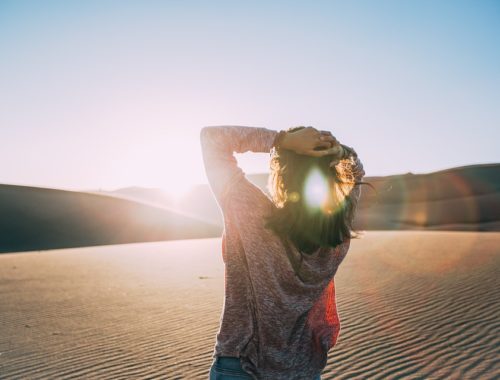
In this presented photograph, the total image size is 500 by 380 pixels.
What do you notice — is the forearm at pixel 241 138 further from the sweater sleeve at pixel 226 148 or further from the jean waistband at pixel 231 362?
the jean waistband at pixel 231 362

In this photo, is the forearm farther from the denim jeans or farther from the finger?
the denim jeans

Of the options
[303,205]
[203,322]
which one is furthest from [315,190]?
[203,322]

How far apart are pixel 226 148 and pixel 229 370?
716mm

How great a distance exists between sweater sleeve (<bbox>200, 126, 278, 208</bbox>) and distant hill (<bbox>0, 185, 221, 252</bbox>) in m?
35.2

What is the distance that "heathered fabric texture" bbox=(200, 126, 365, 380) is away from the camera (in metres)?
1.39

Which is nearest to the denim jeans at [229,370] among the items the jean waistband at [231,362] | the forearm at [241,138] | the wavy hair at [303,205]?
the jean waistband at [231,362]

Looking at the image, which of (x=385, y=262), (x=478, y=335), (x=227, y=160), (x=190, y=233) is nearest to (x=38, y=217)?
(x=190, y=233)

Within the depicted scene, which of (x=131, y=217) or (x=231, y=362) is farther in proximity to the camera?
(x=131, y=217)

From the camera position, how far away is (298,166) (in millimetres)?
1351

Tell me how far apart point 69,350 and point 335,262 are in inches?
240

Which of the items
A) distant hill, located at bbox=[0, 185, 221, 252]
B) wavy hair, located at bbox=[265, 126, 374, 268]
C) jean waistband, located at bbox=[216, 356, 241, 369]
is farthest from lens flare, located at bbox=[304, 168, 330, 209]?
distant hill, located at bbox=[0, 185, 221, 252]

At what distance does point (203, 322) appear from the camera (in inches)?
316

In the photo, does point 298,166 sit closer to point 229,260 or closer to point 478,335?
point 229,260

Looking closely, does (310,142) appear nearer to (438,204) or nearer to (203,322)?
(203,322)
